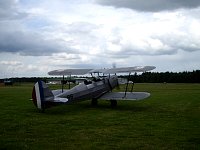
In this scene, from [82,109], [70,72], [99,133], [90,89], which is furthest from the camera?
[70,72]

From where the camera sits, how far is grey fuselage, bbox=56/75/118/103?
17.0 metres

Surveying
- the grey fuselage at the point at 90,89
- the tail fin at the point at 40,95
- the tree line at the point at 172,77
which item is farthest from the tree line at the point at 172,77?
the tail fin at the point at 40,95

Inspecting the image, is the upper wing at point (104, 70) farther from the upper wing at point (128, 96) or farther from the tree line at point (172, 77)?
the tree line at point (172, 77)

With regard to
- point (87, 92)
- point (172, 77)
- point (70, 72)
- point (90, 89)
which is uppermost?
point (70, 72)

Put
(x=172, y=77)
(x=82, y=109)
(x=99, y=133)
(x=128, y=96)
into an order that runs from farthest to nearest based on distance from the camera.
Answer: (x=172, y=77) → (x=128, y=96) → (x=82, y=109) → (x=99, y=133)

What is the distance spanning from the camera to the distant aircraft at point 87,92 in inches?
605

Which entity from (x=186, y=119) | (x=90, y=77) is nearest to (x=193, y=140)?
(x=186, y=119)

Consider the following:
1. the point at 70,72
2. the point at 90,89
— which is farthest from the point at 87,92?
the point at 70,72

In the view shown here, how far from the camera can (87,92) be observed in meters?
18.5

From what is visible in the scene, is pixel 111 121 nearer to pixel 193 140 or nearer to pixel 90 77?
pixel 193 140

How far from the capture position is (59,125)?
37.4ft

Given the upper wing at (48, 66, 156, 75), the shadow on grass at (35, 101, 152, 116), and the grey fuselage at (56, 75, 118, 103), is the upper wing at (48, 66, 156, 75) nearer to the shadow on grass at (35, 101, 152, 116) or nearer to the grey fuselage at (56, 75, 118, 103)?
the grey fuselage at (56, 75, 118, 103)

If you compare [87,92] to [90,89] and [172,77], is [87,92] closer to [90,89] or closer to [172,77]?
[90,89]

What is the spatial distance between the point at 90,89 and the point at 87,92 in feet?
1.35
